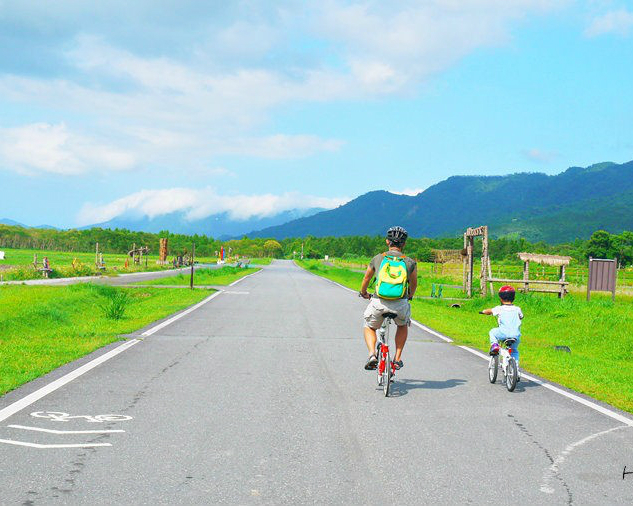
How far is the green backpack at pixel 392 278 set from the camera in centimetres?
723

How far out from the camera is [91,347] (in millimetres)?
10398

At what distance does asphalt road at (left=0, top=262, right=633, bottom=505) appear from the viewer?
13.5 ft

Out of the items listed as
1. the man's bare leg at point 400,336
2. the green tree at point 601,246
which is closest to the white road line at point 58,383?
the man's bare leg at point 400,336

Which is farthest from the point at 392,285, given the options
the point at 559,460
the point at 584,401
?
the point at 559,460

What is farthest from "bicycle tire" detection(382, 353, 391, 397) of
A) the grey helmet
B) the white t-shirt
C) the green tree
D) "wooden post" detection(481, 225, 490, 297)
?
the green tree

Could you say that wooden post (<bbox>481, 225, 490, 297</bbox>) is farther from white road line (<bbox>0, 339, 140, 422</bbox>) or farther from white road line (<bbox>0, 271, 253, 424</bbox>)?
white road line (<bbox>0, 339, 140, 422</bbox>)

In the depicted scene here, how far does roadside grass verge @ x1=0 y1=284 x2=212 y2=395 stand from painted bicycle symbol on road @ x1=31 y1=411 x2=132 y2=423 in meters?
1.17

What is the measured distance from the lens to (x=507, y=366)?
7.84 metres

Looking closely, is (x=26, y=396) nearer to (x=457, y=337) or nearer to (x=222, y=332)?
(x=222, y=332)

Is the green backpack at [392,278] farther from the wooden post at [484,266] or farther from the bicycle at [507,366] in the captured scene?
the wooden post at [484,266]

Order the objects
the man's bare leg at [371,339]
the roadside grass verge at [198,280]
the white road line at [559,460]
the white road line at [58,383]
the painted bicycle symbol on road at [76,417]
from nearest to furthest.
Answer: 1. the white road line at [559,460]
2. the painted bicycle symbol on road at [76,417]
3. the white road line at [58,383]
4. the man's bare leg at [371,339]
5. the roadside grass verge at [198,280]

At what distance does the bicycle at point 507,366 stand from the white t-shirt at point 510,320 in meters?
0.10

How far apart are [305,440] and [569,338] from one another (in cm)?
1116

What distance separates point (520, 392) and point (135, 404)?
180 inches
